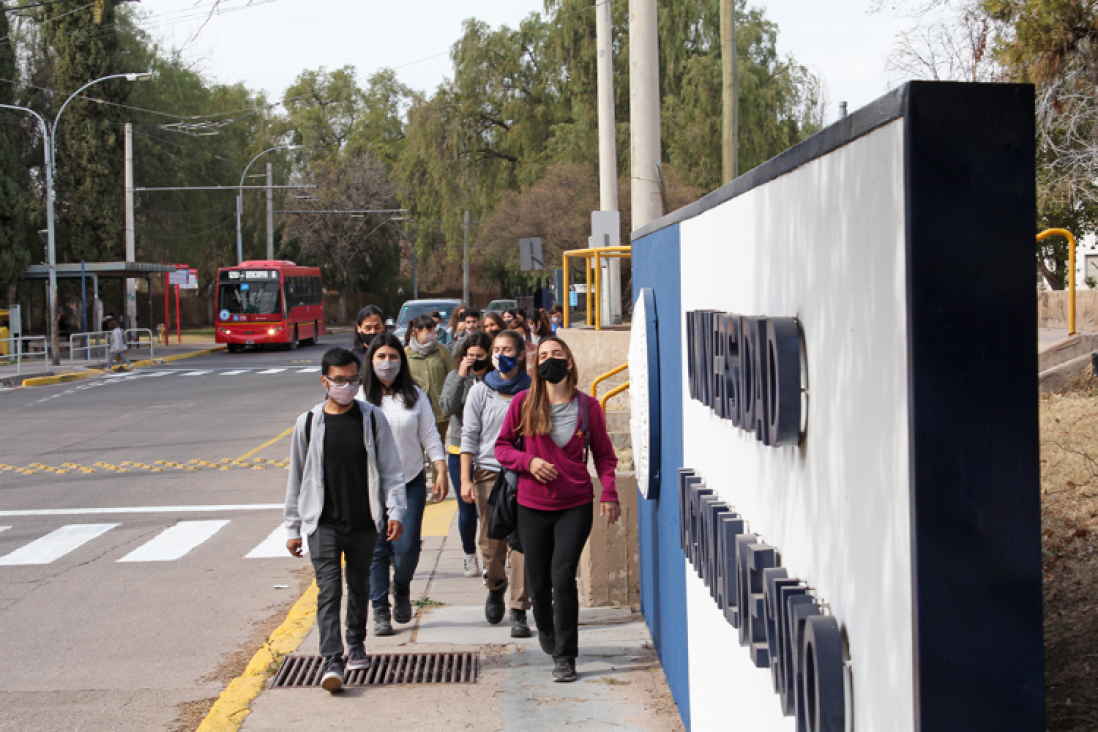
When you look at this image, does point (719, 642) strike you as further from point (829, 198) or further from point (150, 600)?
point (150, 600)

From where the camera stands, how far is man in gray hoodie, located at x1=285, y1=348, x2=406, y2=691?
19.0 ft

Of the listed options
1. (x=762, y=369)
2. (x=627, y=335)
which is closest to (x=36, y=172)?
(x=627, y=335)

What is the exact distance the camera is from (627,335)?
42.5 ft

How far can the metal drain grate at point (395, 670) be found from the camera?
235 inches

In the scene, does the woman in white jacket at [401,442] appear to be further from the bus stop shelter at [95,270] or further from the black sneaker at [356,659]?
the bus stop shelter at [95,270]

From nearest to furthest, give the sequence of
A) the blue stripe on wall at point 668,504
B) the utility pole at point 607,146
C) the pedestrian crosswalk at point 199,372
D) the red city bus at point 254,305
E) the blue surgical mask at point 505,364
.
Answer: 1. the blue stripe on wall at point 668,504
2. the blue surgical mask at point 505,364
3. the utility pole at point 607,146
4. the pedestrian crosswalk at point 199,372
5. the red city bus at point 254,305

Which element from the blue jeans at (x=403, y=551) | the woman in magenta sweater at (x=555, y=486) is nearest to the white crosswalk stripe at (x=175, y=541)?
the blue jeans at (x=403, y=551)

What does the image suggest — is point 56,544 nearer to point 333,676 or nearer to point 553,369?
point 333,676

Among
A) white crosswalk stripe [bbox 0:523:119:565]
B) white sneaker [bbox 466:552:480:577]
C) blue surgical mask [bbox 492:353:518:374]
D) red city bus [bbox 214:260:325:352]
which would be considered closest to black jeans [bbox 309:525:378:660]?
blue surgical mask [bbox 492:353:518:374]

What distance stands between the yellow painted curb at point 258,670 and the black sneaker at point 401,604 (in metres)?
0.54

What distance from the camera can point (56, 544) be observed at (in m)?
9.86

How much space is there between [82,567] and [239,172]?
186ft

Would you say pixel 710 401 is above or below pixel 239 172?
below

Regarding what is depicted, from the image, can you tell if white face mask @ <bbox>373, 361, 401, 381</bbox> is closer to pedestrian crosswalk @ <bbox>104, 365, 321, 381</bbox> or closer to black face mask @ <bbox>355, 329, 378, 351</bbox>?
black face mask @ <bbox>355, 329, 378, 351</bbox>
